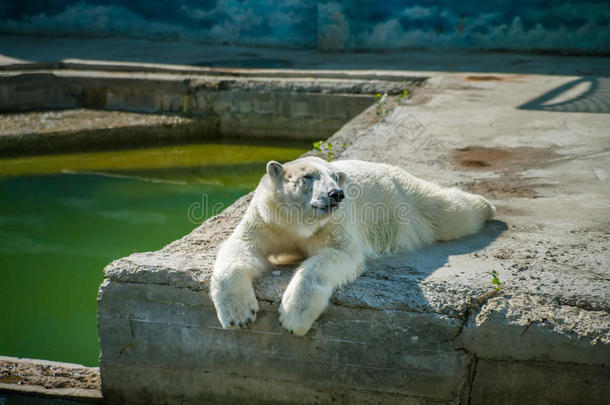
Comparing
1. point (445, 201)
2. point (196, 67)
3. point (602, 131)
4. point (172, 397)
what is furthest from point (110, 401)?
point (196, 67)

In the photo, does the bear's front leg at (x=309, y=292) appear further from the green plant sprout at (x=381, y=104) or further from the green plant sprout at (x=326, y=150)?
the green plant sprout at (x=381, y=104)

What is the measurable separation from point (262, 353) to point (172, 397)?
0.56 meters

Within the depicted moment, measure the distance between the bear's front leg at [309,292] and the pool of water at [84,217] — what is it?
173 centimetres

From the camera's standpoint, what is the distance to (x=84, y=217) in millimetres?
6043

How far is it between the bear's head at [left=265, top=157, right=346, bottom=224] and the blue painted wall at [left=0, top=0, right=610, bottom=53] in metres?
8.17

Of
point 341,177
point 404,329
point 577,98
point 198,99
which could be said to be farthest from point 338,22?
point 404,329

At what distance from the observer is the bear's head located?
8.63ft

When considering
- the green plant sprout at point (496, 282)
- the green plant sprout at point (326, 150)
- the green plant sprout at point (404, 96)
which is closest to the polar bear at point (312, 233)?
the green plant sprout at point (496, 282)

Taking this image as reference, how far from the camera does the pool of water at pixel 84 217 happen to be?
166 inches

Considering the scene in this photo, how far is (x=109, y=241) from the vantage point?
549 centimetres

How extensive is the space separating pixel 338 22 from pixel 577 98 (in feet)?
16.1

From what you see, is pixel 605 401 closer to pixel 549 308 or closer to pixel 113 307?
pixel 549 308

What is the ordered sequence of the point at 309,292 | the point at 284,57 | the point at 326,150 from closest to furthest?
the point at 309,292
the point at 326,150
the point at 284,57

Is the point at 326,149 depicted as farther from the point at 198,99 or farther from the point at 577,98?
the point at 198,99
